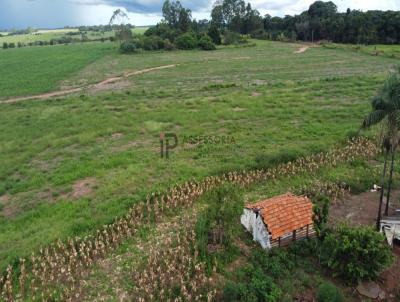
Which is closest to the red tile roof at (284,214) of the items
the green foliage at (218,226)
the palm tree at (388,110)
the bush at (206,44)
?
the green foliage at (218,226)

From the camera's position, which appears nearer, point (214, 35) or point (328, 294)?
point (328, 294)

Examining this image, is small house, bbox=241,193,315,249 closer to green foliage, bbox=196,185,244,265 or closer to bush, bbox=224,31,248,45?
green foliage, bbox=196,185,244,265

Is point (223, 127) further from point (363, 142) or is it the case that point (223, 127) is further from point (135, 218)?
point (135, 218)

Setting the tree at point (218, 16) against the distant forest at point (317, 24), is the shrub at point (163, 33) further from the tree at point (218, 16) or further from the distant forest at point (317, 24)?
the tree at point (218, 16)

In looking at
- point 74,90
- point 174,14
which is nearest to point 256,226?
point 74,90

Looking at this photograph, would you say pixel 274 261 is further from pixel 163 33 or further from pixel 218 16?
pixel 218 16

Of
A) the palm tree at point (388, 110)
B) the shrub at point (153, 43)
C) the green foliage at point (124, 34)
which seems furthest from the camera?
the green foliage at point (124, 34)

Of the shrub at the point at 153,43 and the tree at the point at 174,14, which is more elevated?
the tree at the point at 174,14
